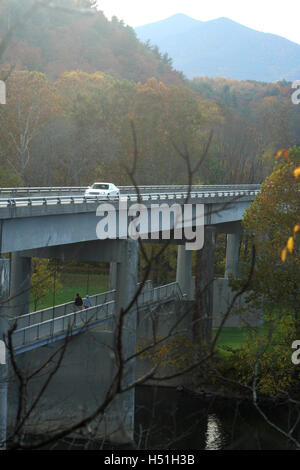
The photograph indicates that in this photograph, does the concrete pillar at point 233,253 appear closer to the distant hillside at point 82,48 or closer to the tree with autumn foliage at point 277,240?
the tree with autumn foliage at point 277,240

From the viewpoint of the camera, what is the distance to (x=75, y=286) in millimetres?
63625

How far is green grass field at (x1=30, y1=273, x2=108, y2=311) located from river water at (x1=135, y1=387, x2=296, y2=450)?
807 inches

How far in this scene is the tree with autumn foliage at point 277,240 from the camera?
1260 inches

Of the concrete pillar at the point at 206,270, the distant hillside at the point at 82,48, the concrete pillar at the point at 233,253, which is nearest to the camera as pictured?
the concrete pillar at the point at 206,270

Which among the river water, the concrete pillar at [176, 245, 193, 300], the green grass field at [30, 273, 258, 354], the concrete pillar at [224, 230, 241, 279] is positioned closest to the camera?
the river water

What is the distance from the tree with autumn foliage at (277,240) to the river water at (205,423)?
489 cm

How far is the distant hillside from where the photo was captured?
372 feet

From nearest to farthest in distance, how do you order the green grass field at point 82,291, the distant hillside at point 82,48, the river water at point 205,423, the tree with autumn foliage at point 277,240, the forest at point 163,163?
1. the river water at point 205,423
2. the tree with autumn foliage at point 277,240
3. the forest at point 163,163
4. the green grass field at point 82,291
5. the distant hillside at point 82,48

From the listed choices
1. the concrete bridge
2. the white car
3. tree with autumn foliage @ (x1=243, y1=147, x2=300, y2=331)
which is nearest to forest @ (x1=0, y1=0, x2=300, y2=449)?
tree with autumn foliage @ (x1=243, y1=147, x2=300, y2=331)

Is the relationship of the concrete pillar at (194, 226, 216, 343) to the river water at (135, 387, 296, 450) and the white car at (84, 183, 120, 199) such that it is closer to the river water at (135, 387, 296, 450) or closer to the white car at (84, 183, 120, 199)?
the river water at (135, 387, 296, 450)

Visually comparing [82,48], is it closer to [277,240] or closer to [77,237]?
[277,240]

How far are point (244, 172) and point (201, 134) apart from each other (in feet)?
24.9

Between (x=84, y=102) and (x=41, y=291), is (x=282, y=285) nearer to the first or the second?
(x=41, y=291)

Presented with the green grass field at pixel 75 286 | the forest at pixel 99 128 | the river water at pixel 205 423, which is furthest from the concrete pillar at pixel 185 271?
the river water at pixel 205 423
